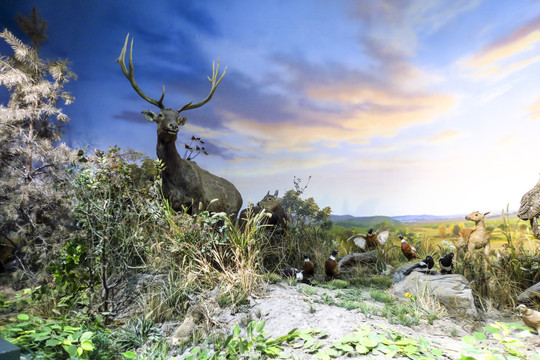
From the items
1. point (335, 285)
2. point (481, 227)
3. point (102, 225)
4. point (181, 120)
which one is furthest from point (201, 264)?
point (481, 227)

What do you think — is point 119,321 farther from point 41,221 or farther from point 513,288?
point 513,288

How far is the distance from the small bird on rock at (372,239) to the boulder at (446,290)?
6.50 feet

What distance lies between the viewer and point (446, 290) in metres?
3.93

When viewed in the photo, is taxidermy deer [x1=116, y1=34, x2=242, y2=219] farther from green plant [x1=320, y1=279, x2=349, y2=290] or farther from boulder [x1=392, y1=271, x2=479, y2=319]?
boulder [x1=392, y1=271, x2=479, y2=319]

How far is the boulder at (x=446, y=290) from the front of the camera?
3801mm

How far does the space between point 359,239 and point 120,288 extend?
14.8 feet

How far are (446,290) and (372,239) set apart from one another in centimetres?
264

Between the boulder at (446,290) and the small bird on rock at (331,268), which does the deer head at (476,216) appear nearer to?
the boulder at (446,290)

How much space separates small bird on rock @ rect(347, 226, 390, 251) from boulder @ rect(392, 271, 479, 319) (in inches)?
78.0

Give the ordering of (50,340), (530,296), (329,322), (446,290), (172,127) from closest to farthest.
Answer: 1. (50,340)
2. (329,322)
3. (446,290)
4. (530,296)
5. (172,127)

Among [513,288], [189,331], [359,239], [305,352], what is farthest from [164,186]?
[513,288]

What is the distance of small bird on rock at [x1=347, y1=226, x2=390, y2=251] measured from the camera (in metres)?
6.49

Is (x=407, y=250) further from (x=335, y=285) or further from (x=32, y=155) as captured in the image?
(x=32, y=155)

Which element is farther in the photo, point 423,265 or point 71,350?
point 423,265
